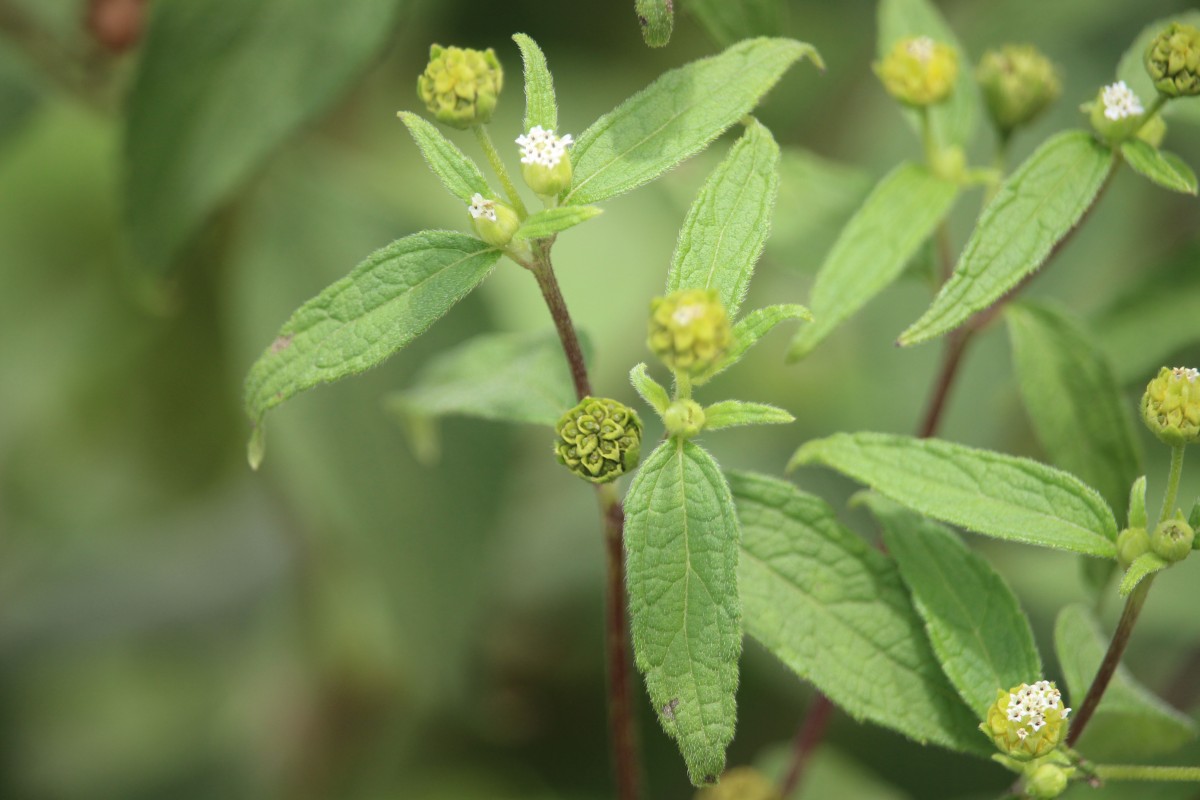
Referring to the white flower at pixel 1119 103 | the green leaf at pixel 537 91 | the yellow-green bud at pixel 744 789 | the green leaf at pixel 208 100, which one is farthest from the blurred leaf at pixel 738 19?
the yellow-green bud at pixel 744 789

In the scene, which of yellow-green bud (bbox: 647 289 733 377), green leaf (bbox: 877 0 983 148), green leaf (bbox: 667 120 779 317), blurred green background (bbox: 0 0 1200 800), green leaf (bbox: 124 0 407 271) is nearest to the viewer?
yellow-green bud (bbox: 647 289 733 377)

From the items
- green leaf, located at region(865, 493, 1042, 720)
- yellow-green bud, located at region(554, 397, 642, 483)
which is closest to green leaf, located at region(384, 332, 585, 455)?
yellow-green bud, located at region(554, 397, 642, 483)

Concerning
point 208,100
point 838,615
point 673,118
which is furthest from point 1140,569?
point 208,100

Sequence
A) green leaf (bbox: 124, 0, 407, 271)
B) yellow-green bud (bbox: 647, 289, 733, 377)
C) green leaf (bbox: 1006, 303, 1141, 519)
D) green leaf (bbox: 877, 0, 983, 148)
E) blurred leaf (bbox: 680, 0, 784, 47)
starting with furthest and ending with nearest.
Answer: green leaf (bbox: 124, 0, 407, 271) → green leaf (bbox: 877, 0, 983, 148) → green leaf (bbox: 1006, 303, 1141, 519) → blurred leaf (bbox: 680, 0, 784, 47) → yellow-green bud (bbox: 647, 289, 733, 377)

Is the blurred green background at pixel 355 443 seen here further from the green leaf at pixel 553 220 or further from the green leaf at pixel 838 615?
the green leaf at pixel 553 220

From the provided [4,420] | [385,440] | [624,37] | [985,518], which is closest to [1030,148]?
[624,37]

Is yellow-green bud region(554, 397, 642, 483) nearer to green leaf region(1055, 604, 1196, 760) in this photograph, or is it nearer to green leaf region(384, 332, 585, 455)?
green leaf region(384, 332, 585, 455)

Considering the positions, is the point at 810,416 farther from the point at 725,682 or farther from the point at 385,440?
the point at 725,682
